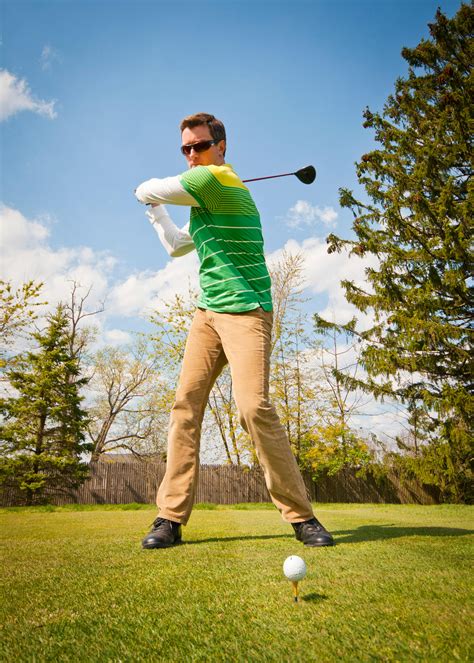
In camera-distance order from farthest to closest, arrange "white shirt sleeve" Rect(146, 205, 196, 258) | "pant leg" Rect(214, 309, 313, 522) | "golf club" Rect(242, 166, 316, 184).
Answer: "golf club" Rect(242, 166, 316, 184), "white shirt sleeve" Rect(146, 205, 196, 258), "pant leg" Rect(214, 309, 313, 522)

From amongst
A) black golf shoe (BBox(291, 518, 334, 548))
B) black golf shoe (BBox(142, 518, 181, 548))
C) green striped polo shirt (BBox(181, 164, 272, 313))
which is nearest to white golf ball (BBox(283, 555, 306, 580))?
black golf shoe (BBox(291, 518, 334, 548))

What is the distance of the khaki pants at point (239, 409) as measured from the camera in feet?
9.59

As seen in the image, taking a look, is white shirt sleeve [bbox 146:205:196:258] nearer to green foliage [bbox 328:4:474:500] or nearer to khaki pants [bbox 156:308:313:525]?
khaki pants [bbox 156:308:313:525]

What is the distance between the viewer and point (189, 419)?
326 centimetres

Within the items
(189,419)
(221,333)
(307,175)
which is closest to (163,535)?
(189,419)

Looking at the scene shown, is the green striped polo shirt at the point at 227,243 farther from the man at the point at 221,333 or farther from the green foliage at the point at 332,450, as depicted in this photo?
the green foliage at the point at 332,450

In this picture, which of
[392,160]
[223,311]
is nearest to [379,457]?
[392,160]

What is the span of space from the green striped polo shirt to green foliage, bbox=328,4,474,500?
11.0 metres

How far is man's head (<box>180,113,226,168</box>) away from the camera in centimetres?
342

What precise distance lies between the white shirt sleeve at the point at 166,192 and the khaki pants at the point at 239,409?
30.9 inches

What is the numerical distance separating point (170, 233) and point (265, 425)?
1.69m

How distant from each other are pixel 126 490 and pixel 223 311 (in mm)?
19804

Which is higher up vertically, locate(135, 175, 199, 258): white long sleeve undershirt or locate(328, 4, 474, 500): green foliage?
locate(328, 4, 474, 500): green foliage

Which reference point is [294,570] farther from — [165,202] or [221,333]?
[165,202]
